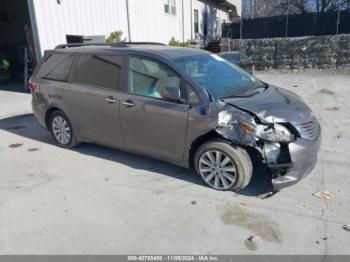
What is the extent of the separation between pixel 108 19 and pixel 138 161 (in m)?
8.87

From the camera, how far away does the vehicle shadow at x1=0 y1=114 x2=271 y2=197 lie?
411 centimetres

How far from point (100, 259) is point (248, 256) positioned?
1.31 m

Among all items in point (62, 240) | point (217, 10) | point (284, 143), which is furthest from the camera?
point (217, 10)

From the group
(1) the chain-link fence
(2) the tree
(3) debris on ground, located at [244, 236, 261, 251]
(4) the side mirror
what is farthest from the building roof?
(2) the tree

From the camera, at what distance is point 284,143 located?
141 inches

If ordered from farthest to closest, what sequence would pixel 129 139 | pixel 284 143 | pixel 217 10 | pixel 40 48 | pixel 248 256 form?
1. pixel 217 10
2. pixel 40 48
3. pixel 129 139
4. pixel 284 143
5. pixel 248 256

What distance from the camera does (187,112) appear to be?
12.9 feet

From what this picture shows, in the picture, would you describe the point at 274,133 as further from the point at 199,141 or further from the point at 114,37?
the point at 114,37

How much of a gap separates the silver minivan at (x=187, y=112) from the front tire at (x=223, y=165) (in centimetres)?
1

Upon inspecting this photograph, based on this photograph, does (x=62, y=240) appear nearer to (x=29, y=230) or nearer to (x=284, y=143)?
(x=29, y=230)

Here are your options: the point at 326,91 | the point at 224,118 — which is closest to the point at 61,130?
the point at 224,118

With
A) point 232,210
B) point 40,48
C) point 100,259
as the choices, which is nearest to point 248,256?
point 232,210

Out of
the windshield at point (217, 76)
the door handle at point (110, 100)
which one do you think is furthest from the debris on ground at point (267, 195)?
the door handle at point (110, 100)

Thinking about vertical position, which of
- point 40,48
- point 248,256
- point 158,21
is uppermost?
point 158,21
